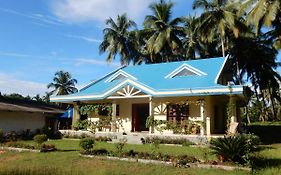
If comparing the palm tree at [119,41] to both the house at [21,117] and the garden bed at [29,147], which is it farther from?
the garden bed at [29,147]

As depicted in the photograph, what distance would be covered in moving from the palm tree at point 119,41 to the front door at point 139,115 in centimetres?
2081

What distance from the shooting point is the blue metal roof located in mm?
21453

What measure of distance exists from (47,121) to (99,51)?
15.2m

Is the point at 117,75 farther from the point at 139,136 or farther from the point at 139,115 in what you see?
the point at 139,136

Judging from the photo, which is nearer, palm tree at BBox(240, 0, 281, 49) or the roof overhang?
the roof overhang

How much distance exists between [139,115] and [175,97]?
379 cm

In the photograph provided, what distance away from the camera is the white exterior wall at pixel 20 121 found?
87.5 ft

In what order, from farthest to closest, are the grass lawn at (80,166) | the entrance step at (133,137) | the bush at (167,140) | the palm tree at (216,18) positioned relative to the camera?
the palm tree at (216,18)
the entrance step at (133,137)
the bush at (167,140)
the grass lawn at (80,166)

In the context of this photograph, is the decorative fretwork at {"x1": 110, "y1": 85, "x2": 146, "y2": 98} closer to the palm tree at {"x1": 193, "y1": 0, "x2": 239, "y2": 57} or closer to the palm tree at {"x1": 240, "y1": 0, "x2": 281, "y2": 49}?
the palm tree at {"x1": 240, "y1": 0, "x2": 281, "y2": 49}

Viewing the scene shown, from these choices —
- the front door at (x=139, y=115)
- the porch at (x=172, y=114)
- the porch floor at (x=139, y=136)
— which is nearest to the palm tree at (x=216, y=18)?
the porch at (x=172, y=114)

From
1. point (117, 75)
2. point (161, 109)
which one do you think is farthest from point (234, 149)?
point (117, 75)

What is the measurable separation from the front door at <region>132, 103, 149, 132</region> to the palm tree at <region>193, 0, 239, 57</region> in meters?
13.0

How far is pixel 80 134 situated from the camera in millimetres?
23844

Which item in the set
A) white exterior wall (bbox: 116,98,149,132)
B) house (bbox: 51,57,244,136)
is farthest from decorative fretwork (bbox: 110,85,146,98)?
white exterior wall (bbox: 116,98,149,132)
